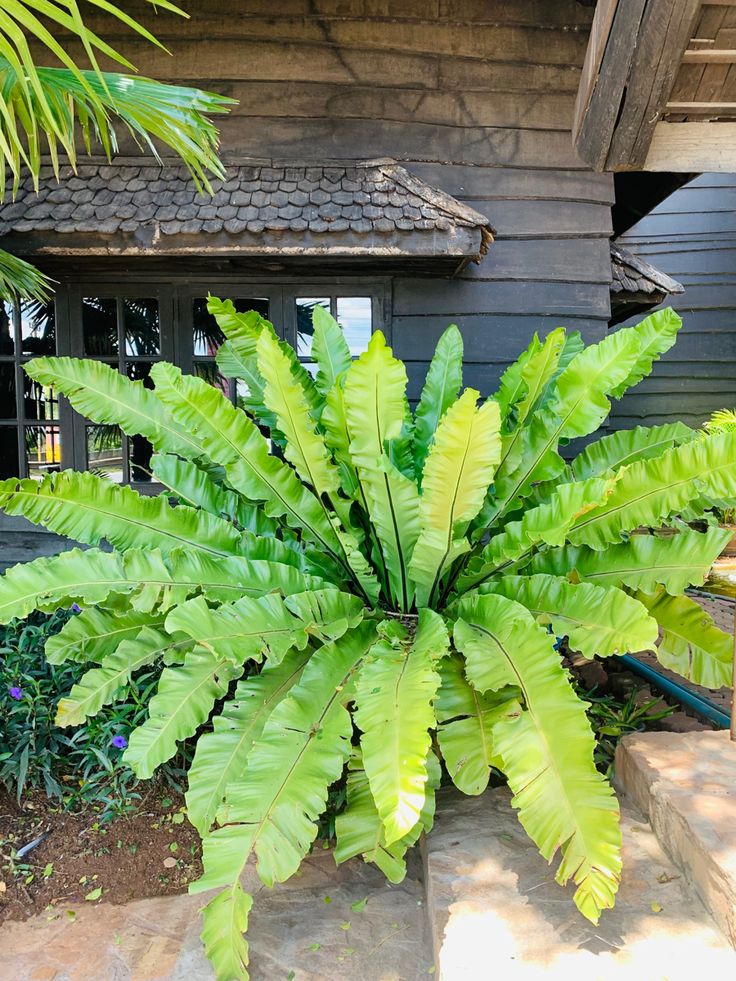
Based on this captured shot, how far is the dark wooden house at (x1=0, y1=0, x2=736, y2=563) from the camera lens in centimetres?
305

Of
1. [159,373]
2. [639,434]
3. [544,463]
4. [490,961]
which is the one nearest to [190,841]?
[490,961]

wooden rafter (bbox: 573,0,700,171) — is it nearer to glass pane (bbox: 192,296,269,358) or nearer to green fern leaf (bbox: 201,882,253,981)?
glass pane (bbox: 192,296,269,358)

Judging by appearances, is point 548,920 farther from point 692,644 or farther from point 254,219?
point 254,219

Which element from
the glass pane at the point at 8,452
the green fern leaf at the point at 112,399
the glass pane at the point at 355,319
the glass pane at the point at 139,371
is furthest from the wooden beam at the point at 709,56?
the glass pane at the point at 8,452

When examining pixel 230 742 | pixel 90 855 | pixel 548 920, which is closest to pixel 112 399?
pixel 230 742

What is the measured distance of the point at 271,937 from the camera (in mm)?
1702

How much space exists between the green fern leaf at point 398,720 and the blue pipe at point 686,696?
3.29ft

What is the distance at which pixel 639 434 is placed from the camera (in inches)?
92.6

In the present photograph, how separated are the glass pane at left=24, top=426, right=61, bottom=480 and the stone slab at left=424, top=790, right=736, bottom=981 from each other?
9.82ft

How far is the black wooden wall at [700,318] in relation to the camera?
20.4 feet

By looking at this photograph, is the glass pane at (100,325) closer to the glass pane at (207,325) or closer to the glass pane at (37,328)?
the glass pane at (37,328)

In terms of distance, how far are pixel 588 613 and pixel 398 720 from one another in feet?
1.97

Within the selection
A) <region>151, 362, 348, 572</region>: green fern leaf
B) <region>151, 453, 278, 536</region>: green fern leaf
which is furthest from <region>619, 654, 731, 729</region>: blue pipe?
<region>151, 453, 278, 536</region>: green fern leaf

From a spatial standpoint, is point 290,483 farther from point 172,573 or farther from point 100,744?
point 100,744
